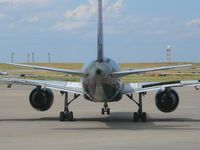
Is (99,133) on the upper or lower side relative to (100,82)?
lower

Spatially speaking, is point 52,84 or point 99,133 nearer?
point 99,133

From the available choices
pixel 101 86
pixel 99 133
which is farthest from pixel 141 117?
pixel 99 133

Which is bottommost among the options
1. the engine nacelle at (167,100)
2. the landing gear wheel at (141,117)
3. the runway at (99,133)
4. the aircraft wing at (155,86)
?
the runway at (99,133)

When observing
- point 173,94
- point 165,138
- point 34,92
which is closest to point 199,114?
point 173,94

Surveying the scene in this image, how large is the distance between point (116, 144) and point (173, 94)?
9.86m

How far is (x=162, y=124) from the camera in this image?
2548 centimetres

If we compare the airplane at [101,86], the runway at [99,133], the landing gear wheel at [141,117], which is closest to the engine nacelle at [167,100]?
the airplane at [101,86]

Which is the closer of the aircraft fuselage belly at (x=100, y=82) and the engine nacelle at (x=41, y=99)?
the aircraft fuselage belly at (x=100, y=82)

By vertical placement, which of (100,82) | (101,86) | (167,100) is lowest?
(167,100)

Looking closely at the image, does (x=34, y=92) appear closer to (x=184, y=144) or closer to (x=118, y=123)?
(x=118, y=123)

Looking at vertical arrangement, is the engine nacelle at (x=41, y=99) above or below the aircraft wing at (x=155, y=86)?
below

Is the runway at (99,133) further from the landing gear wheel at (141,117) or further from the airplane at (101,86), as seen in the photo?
the airplane at (101,86)

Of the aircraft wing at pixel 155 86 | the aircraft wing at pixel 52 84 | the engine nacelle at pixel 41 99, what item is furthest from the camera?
the engine nacelle at pixel 41 99

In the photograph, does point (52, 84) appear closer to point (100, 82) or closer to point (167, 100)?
point (100, 82)
